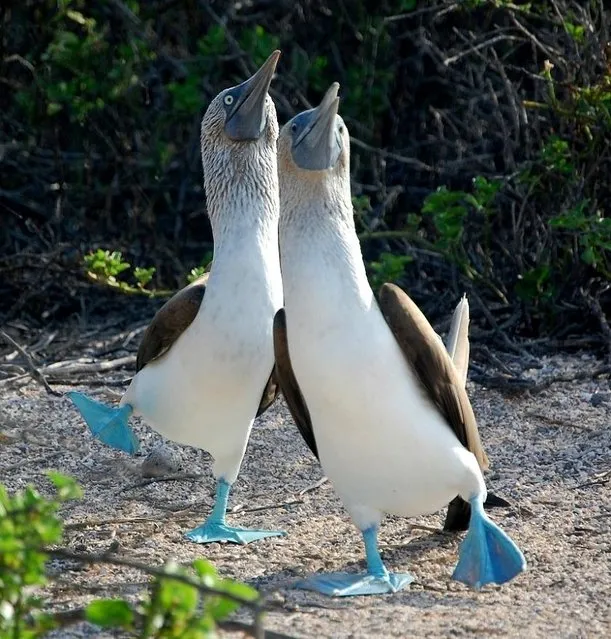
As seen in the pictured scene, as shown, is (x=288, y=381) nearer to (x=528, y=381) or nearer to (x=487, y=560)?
(x=487, y=560)

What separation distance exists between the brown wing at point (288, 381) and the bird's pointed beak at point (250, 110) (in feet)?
3.20

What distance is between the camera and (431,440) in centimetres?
402

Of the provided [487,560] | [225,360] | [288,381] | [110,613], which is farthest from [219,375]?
[110,613]

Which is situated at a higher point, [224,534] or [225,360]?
[225,360]

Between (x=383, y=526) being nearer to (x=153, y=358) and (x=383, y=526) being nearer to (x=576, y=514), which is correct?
(x=576, y=514)

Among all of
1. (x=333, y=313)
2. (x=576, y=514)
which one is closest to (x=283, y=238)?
(x=333, y=313)

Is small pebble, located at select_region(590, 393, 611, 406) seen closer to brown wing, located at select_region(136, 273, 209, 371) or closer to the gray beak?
brown wing, located at select_region(136, 273, 209, 371)

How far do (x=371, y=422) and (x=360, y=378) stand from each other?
0.15 meters

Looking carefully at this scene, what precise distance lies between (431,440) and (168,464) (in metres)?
1.61

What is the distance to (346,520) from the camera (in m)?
4.79

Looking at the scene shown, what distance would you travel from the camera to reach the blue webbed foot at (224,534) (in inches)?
180

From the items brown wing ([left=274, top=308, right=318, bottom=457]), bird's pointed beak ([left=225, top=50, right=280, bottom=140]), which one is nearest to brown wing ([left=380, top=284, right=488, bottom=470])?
brown wing ([left=274, top=308, right=318, bottom=457])

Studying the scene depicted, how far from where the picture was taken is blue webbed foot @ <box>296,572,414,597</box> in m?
3.96

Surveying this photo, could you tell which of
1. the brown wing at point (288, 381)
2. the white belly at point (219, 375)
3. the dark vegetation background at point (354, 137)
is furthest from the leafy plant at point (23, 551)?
the dark vegetation background at point (354, 137)
